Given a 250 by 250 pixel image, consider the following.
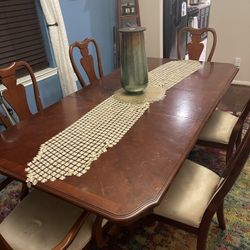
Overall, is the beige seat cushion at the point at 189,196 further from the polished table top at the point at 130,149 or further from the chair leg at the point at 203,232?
the polished table top at the point at 130,149

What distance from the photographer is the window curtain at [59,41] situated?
7.75 ft

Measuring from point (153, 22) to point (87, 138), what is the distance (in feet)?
8.99

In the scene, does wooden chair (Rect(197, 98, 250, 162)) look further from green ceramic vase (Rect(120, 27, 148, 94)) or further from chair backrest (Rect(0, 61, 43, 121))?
chair backrest (Rect(0, 61, 43, 121))

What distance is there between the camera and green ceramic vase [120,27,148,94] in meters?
1.37

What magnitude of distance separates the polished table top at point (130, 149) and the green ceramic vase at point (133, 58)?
0.18 metres

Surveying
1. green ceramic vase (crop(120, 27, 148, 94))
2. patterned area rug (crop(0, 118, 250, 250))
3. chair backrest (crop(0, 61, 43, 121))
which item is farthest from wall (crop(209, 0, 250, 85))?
chair backrest (crop(0, 61, 43, 121))

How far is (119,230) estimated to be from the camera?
154 centimetres

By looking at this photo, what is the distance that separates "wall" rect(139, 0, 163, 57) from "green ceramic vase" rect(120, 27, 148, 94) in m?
2.21

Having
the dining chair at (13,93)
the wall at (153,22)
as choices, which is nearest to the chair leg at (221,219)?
the dining chair at (13,93)

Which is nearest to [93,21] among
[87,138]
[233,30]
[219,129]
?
[233,30]

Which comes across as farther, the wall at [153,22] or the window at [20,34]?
the wall at [153,22]

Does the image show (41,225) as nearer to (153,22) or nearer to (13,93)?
(13,93)

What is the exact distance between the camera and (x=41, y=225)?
1107 millimetres

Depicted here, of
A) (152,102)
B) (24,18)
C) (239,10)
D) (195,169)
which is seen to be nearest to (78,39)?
(24,18)
